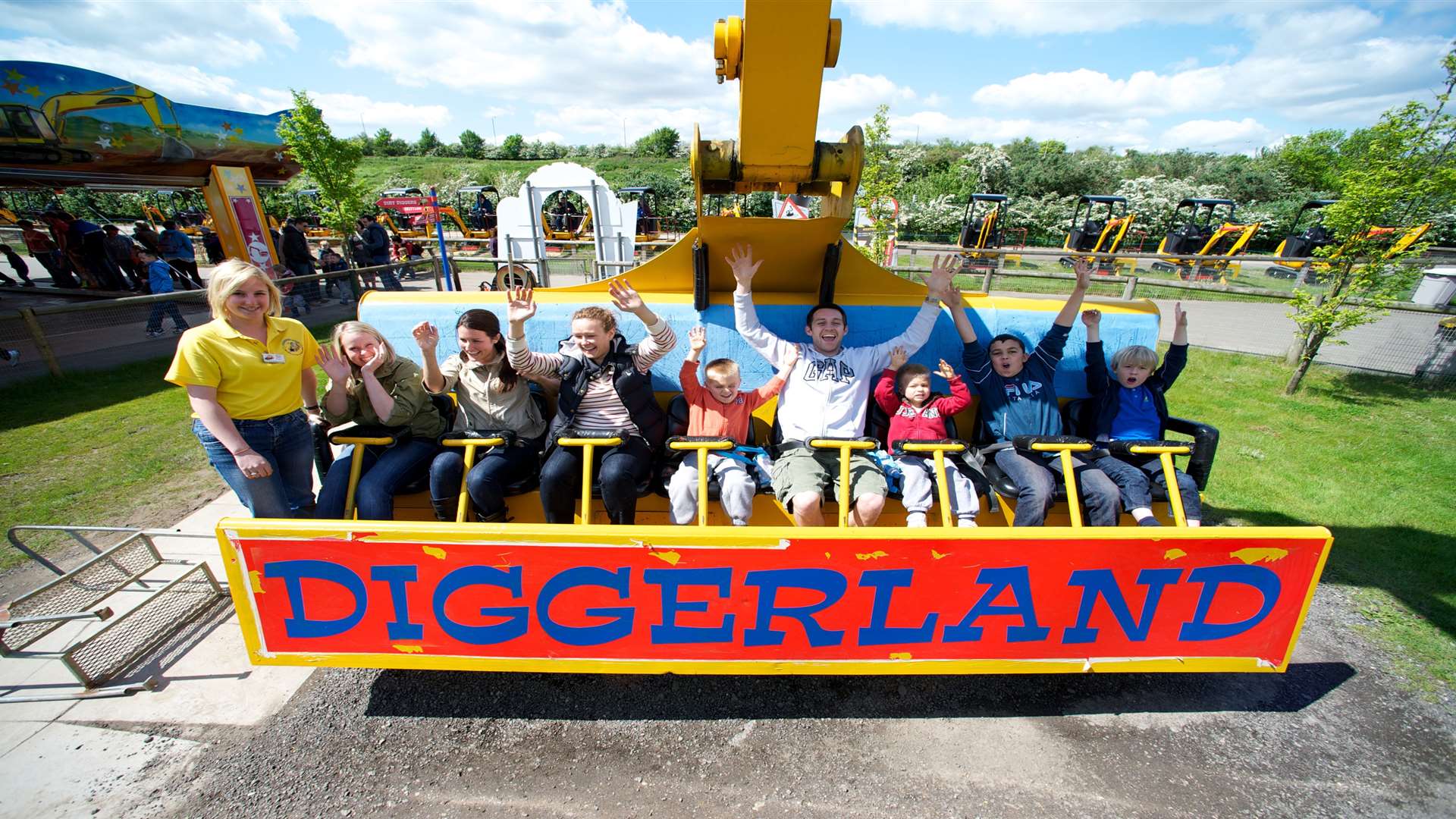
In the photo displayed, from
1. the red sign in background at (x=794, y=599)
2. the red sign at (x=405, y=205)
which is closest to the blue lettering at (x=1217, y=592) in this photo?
the red sign in background at (x=794, y=599)

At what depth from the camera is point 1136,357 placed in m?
3.11

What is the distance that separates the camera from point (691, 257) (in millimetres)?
3428

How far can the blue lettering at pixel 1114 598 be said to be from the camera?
2117 millimetres

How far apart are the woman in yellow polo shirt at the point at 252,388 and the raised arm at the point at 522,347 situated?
0.86 metres

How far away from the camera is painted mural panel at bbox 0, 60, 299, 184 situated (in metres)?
9.80

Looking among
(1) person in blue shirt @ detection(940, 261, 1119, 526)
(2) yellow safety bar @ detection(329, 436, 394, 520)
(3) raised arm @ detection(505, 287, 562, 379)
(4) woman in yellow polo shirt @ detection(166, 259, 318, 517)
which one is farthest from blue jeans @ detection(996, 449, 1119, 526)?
(4) woman in yellow polo shirt @ detection(166, 259, 318, 517)

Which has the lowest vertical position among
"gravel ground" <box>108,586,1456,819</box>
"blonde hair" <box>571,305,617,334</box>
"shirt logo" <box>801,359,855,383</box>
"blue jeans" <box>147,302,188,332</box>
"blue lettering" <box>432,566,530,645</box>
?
"gravel ground" <box>108,586,1456,819</box>

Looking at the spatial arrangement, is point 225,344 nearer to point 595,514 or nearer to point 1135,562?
point 595,514

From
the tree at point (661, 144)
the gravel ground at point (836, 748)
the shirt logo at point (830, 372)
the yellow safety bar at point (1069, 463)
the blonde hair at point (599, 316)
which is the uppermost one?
the tree at point (661, 144)

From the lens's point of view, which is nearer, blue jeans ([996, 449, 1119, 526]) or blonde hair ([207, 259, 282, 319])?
blonde hair ([207, 259, 282, 319])

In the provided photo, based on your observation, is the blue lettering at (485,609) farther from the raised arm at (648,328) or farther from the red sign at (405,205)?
the red sign at (405,205)

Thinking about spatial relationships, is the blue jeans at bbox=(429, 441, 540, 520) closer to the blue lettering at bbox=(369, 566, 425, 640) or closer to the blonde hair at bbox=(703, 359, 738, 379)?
the blue lettering at bbox=(369, 566, 425, 640)

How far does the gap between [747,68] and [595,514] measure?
2.15 m

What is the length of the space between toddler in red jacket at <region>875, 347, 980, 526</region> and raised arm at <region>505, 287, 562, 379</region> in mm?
1779
